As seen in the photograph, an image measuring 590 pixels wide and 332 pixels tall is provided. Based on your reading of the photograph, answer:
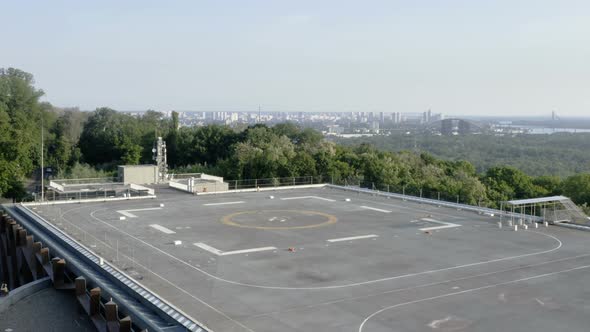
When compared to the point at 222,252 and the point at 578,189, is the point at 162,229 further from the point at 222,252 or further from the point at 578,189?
the point at 578,189

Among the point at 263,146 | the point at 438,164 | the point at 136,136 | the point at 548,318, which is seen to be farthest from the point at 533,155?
the point at 548,318

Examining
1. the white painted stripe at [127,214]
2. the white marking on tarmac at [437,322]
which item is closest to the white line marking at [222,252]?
the white painted stripe at [127,214]

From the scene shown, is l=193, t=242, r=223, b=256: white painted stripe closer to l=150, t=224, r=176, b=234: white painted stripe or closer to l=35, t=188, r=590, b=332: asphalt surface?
l=35, t=188, r=590, b=332: asphalt surface

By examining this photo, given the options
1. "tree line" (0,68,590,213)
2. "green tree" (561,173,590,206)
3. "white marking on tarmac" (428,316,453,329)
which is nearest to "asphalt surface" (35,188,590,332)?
"white marking on tarmac" (428,316,453,329)

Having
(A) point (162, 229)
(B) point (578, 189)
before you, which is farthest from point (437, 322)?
(B) point (578, 189)

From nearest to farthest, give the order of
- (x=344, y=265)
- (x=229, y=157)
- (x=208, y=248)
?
(x=344, y=265), (x=208, y=248), (x=229, y=157)
